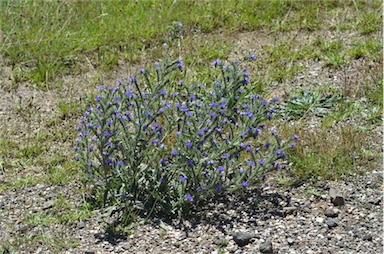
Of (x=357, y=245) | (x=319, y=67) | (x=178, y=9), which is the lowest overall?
(x=357, y=245)

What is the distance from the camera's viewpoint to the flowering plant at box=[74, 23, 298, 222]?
4316 millimetres

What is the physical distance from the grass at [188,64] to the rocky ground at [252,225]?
0.28ft

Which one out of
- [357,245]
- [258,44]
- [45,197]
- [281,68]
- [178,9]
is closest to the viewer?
[357,245]

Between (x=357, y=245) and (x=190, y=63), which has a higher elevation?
(x=190, y=63)

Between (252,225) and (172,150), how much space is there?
748 millimetres

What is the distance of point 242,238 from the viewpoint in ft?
13.8

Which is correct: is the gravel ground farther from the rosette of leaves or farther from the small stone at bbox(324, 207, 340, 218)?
the rosette of leaves

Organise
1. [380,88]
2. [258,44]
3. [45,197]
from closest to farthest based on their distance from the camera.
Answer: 1. [45,197]
2. [380,88]
3. [258,44]

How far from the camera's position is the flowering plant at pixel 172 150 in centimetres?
432

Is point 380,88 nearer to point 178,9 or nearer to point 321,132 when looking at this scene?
point 321,132

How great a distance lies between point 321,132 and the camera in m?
5.30

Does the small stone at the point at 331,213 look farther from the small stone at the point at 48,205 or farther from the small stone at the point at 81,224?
the small stone at the point at 48,205

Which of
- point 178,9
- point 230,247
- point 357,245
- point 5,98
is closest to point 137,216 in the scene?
point 230,247

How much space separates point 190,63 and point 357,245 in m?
3.00
